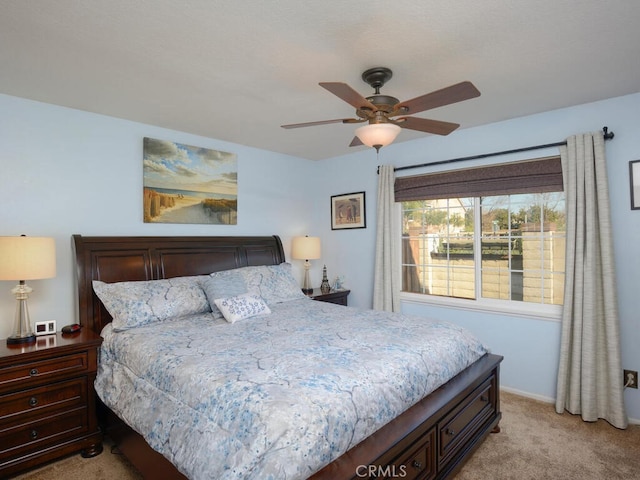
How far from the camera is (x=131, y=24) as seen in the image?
180 cm

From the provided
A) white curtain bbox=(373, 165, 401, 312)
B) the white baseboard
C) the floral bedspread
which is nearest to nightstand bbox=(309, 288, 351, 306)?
white curtain bbox=(373, 165, 401, 312)

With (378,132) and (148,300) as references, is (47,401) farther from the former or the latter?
(378,132)

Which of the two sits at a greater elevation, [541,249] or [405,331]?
[541,249]

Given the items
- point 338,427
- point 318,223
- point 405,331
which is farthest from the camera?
point 318,223

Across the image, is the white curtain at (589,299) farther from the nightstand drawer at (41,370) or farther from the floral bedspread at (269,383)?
the nightstand drawer at (41,370)

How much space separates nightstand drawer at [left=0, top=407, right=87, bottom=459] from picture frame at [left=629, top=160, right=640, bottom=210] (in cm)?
420

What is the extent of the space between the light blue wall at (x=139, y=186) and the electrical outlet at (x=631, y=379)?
0.16 ft

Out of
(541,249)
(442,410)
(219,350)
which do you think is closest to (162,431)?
(219,350)

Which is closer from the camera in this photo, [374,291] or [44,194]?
[44,194]

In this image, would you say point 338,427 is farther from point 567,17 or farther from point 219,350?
point 567,17

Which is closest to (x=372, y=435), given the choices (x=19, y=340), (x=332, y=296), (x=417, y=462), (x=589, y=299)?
(x=417, y=462)

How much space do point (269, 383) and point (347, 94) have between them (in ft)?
4.76

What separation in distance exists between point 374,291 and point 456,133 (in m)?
1.90

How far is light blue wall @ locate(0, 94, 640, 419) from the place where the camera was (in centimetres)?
271
